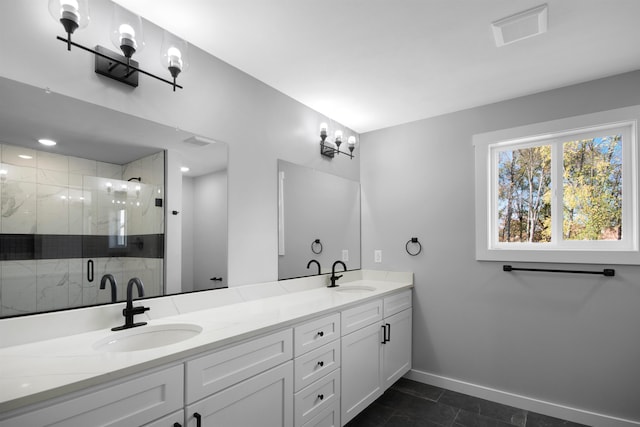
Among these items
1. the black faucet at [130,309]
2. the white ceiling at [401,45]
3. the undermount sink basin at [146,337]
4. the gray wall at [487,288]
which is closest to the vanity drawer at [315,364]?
the undermount sink basin at [146,337]

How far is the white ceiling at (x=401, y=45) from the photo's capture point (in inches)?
65.0

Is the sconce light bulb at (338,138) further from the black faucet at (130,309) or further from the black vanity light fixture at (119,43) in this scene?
the black faucet at (130,309)

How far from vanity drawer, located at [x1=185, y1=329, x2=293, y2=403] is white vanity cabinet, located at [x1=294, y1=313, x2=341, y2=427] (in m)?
0.13

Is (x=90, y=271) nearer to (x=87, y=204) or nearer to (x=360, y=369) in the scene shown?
(x=87, y=204)

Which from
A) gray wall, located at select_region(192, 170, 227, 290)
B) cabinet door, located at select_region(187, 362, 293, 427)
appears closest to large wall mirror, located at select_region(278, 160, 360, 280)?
gray wall, located at select_region(192, 170, 227, 290)

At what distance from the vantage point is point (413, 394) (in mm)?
2783

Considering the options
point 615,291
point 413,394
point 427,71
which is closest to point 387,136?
point 427,71

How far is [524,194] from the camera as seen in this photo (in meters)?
2.75

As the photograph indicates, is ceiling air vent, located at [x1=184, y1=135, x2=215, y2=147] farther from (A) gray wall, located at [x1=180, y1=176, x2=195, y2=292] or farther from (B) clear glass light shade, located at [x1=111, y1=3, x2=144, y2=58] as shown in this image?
(B) clear glass light shade, located at [x1=111, y1=3, x2=144, y2=58]

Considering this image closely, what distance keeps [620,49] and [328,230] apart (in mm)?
2313

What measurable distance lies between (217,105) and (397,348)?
92.1 inches

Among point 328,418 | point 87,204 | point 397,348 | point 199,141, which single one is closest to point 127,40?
point 199,141

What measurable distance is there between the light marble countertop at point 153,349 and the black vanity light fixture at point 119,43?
1095 millimetres

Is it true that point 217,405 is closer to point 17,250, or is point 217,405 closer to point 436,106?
point 17,250
